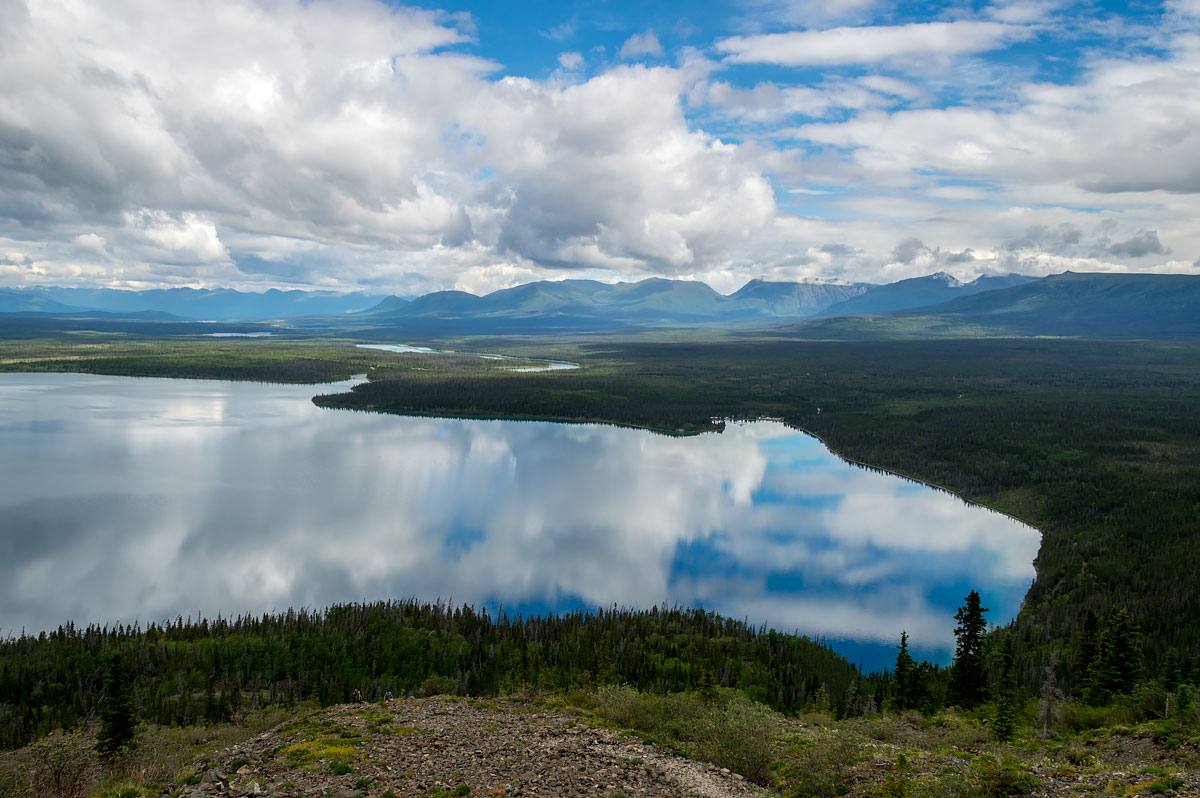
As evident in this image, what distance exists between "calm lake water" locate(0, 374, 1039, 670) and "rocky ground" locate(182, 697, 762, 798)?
112ft

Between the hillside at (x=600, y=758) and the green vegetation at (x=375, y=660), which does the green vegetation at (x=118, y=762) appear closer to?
the hillside at (x=600, y=758)

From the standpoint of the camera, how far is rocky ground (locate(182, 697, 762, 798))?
76.8 ft

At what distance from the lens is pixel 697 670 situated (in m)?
49.1

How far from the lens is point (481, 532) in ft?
280

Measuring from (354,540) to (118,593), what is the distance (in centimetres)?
2297

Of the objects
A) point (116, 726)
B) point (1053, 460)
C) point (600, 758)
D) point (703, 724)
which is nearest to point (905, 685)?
point (703, 724)

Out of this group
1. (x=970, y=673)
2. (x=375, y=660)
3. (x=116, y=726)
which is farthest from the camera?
(x=375, y=660)

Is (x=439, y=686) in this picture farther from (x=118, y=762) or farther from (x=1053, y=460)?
(x=1053, y=460)

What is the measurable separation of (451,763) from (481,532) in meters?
60.3

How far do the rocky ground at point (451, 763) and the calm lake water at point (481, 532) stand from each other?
34.2 m

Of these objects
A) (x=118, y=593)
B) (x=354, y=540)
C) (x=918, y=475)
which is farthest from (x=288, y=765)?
(x=918, y=475)

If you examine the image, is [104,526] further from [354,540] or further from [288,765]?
[288,765]

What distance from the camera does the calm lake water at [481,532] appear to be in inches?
2537

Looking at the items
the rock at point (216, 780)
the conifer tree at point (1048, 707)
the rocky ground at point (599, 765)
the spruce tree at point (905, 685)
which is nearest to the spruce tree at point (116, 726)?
the rocky ground at point (599, 765)
